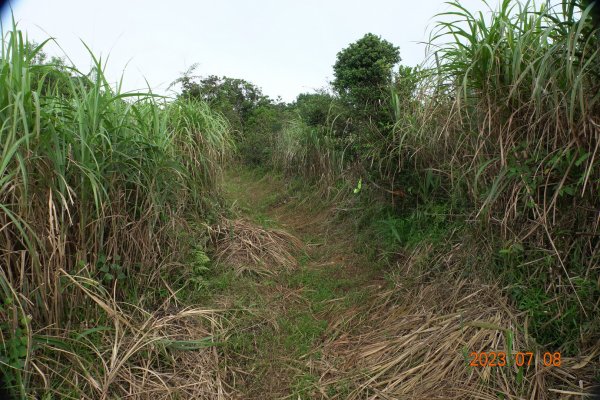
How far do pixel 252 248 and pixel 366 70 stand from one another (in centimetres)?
258

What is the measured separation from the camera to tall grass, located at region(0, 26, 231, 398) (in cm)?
167

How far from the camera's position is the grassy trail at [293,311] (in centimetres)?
225

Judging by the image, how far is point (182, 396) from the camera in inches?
77.5

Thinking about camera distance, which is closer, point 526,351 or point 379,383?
point 526,351

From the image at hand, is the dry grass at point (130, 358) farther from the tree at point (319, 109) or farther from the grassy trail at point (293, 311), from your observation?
the tree at point (319, 109)

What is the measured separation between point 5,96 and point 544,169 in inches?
105

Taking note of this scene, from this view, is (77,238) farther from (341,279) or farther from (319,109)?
(319,109)

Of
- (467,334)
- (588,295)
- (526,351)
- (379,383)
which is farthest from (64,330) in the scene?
(588,295)

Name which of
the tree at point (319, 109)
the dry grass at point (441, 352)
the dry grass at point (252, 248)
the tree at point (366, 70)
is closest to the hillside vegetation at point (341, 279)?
the dry grass at point (441, 352)

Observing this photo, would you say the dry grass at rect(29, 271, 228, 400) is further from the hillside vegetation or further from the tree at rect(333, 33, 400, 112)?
the tree at rect(333, 33, 400, 112)

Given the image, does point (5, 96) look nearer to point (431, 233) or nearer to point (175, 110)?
point (175, 110)

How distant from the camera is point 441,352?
2072 millimetres

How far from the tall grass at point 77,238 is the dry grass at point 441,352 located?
3.56ft
